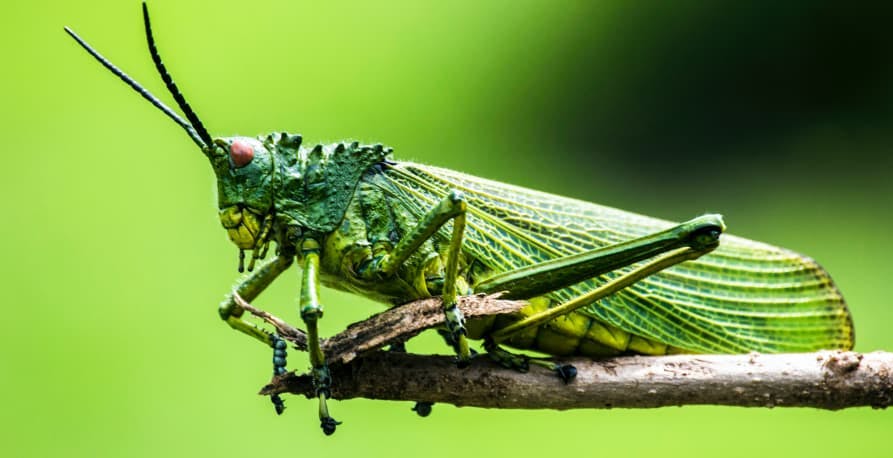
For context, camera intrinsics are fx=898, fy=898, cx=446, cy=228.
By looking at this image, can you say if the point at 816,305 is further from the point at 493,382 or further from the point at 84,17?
the point at 84,17

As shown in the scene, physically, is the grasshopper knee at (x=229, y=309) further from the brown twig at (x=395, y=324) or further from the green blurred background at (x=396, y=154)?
the green blurred background at (x=396, y=154)

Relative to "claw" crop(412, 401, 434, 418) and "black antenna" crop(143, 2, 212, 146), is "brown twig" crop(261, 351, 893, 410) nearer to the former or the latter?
"claw" crop(412, 401, 434, 418)

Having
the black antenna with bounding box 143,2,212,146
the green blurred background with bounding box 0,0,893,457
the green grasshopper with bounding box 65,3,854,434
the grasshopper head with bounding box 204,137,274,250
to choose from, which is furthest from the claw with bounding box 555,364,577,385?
the green blurred background with bounding box 0,0,893,457

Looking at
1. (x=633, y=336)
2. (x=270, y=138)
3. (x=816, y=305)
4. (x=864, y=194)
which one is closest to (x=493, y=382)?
(x=633, y=336)

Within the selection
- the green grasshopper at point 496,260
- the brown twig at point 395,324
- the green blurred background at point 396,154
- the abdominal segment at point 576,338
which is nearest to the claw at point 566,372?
Answer: the green grasshopper at point 496,260

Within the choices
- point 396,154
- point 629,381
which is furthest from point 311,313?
point 396,154

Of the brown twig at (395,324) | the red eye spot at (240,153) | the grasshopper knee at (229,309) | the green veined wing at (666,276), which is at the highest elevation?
the red eye spot at (240,153)
